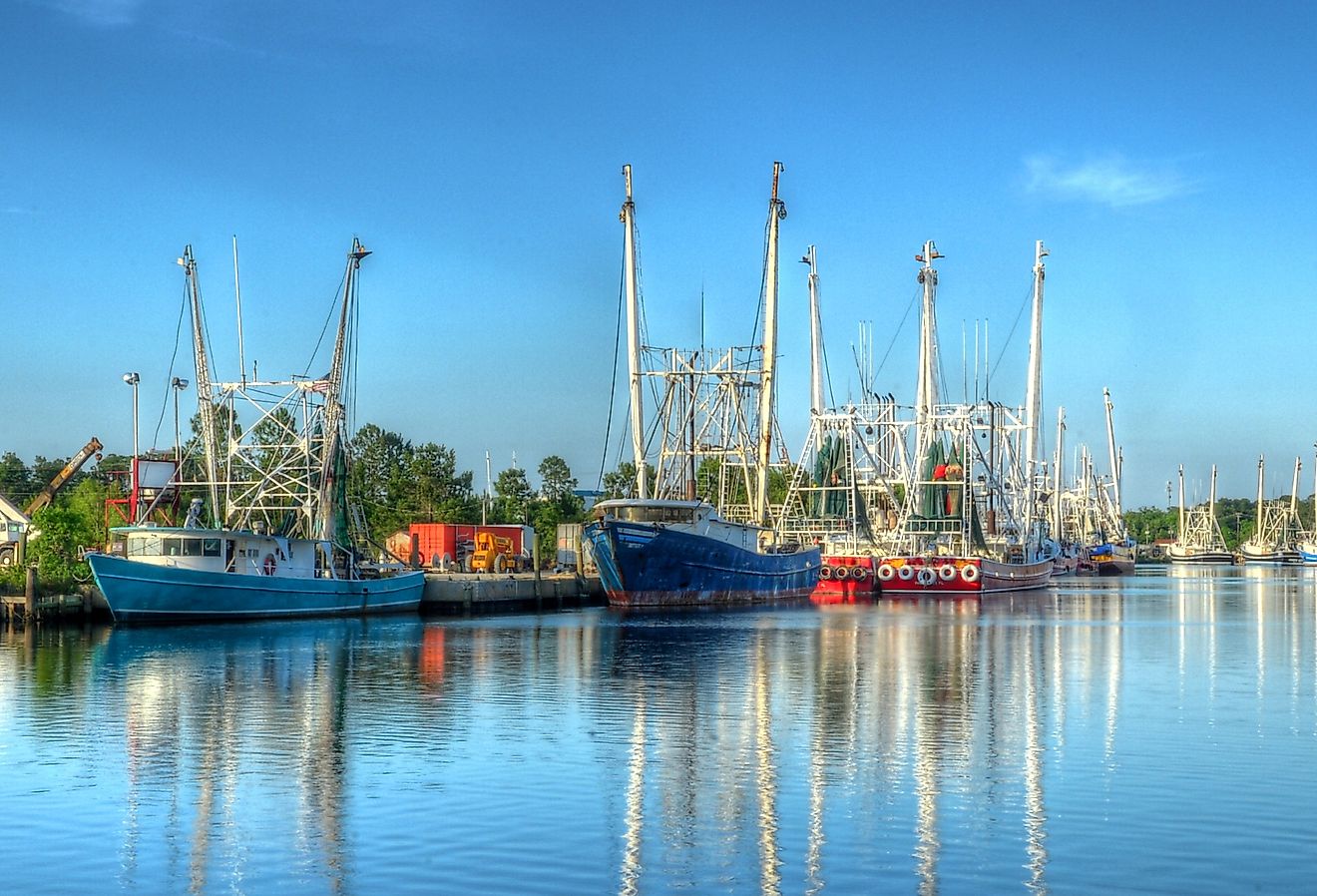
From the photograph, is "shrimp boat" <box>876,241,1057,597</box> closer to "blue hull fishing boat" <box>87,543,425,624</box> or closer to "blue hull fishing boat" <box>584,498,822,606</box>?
"blue hull fishing boat" <box>584,498,822,606</box>

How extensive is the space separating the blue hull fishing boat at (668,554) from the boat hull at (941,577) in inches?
821

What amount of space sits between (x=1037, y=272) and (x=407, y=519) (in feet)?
198

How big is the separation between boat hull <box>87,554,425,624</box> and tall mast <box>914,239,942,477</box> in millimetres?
57248

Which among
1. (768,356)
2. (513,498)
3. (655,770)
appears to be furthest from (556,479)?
(655,770)

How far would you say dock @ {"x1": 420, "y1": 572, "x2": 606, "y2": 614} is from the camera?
85125mm

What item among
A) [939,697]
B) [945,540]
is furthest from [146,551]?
[945,540]

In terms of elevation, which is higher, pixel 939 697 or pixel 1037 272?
pixel 1037 272

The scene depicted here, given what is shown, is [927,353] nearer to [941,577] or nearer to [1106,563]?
[941,577]

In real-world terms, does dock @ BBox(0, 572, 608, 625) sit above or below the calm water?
above

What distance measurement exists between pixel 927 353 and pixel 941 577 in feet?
78.0

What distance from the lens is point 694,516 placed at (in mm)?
86500

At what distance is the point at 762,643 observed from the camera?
61.0 m

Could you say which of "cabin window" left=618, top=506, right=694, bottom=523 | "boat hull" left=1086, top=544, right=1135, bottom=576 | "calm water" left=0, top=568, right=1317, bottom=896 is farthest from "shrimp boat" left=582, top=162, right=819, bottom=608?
"boat hull" left=1086, top=544, right=1135, bottom=576

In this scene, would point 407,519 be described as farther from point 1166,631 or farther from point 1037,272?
point 1166,631
